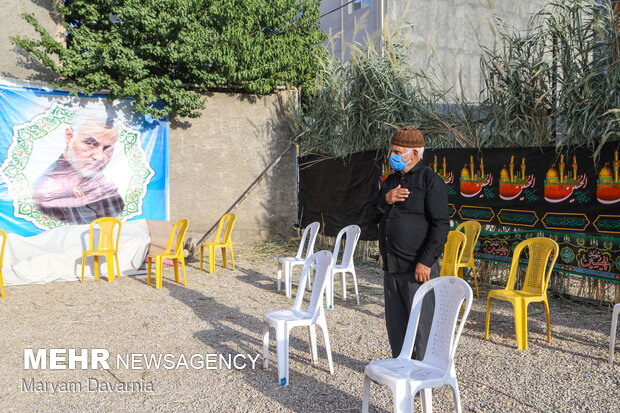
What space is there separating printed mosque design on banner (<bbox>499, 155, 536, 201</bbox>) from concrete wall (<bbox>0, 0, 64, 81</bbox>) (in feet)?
27.6

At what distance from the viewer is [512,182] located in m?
6.37

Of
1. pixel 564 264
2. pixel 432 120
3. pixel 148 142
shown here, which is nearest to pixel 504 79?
pixel 432 120

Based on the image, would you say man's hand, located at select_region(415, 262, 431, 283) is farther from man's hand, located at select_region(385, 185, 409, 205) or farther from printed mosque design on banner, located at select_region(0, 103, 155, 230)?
printed mosque design on banner, located at select_region(0, 103, 155, 230)

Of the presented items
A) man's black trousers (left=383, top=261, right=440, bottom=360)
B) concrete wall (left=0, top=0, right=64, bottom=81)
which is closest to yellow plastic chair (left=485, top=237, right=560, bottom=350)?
man's black trousers (left=383, top=261, right=440, bottom=360)

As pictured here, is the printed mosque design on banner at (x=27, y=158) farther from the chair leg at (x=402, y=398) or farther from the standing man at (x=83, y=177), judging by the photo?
the chair leg at (x=402, y=398)

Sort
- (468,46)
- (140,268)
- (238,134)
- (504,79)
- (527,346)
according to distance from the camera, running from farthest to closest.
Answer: (468,46)
(238,134)
(140,268)
(504,79)
(527,346)

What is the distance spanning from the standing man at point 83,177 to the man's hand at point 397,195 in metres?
8.08

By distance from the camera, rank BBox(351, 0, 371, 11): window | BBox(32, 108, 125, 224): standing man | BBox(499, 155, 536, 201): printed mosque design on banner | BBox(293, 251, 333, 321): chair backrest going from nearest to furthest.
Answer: BBox(293, 251, 333, 321): chair backrest → BBox(499, 155, 536, 201): printed mosque design on banner → BBox(32, 108, 125, 224): standing man → BBox(351, 0, 371, 11): window

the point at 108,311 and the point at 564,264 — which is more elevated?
the point at 564,264

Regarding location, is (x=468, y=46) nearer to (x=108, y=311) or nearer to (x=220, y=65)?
(x=220, y=65)

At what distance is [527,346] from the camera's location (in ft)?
14.8

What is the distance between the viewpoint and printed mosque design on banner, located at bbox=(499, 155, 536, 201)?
620 centimetres

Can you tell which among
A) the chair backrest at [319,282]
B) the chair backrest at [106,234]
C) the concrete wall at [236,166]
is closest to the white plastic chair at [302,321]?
the chair backrest at [319,282]

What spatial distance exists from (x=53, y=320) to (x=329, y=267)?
3.42 meters
